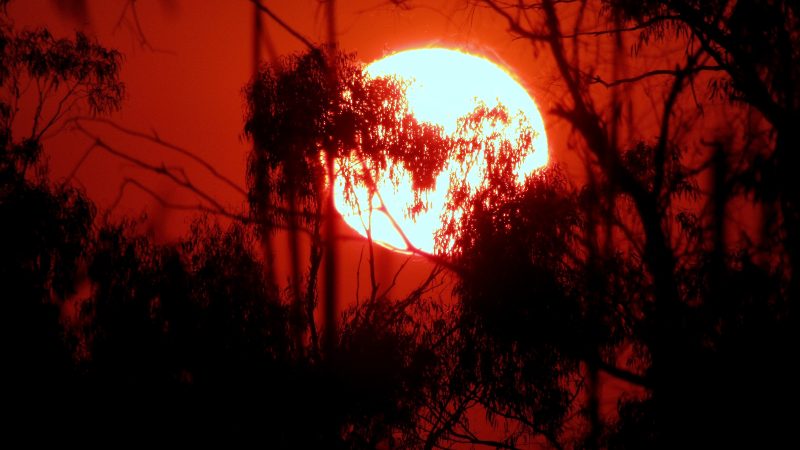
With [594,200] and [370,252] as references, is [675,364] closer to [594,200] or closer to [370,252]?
[594,200]

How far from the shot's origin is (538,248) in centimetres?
752

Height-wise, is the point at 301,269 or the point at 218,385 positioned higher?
the point at 301,269

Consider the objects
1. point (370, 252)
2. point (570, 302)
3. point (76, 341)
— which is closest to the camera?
point (76, 341)

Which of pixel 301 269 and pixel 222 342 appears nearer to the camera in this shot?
pixel 222 342

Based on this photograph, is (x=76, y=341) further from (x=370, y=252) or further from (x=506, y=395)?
(x=506, y=395)

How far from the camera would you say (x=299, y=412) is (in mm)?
7234

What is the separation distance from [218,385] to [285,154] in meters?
2.12

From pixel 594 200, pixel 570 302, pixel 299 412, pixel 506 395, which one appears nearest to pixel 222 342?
pixel 299 412

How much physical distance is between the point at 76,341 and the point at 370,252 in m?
2.67

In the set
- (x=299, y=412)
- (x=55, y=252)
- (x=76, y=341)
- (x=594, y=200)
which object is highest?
(x=594, y=200)

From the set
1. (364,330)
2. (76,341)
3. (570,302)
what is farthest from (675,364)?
(76,341)

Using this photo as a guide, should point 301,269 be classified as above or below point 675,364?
above

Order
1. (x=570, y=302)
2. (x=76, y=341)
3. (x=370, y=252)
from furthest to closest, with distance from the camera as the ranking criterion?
(x=370, y=252) < (x=570, y=302) < (x=76, y=341)

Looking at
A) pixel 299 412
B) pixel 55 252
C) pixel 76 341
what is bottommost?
pixel 299 412
